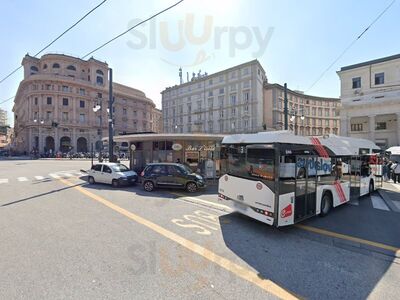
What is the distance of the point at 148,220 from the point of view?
678cm

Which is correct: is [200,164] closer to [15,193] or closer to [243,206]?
[243,206]

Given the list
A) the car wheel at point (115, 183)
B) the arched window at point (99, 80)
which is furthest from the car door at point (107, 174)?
the arched window at point (99, 80)

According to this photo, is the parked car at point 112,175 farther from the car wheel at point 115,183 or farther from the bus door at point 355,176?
the bus door at point 355,176

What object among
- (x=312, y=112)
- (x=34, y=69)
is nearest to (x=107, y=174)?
(x=34, y=69)

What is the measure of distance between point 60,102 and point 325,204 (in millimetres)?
67629

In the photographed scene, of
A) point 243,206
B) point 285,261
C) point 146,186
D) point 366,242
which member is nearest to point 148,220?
point 243,206

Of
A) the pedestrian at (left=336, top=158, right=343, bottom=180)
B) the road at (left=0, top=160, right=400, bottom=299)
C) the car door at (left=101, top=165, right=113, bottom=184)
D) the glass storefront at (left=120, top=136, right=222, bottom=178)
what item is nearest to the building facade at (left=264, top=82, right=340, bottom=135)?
the glass storefront at (left=120, top=136, right=222, bottom=178)

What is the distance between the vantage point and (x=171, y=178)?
1161cm

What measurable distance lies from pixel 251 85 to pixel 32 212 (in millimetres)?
49791

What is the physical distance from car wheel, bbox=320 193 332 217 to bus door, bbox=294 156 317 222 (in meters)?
0.79

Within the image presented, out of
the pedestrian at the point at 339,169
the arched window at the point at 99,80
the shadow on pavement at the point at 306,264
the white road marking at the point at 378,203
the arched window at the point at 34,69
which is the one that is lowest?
the white road marking at the point at 378,203

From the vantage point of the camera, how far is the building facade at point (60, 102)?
5675cm

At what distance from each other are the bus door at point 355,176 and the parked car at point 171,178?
6600mm

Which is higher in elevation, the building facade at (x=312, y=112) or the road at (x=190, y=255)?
the building facade at (x=312, y=112)
